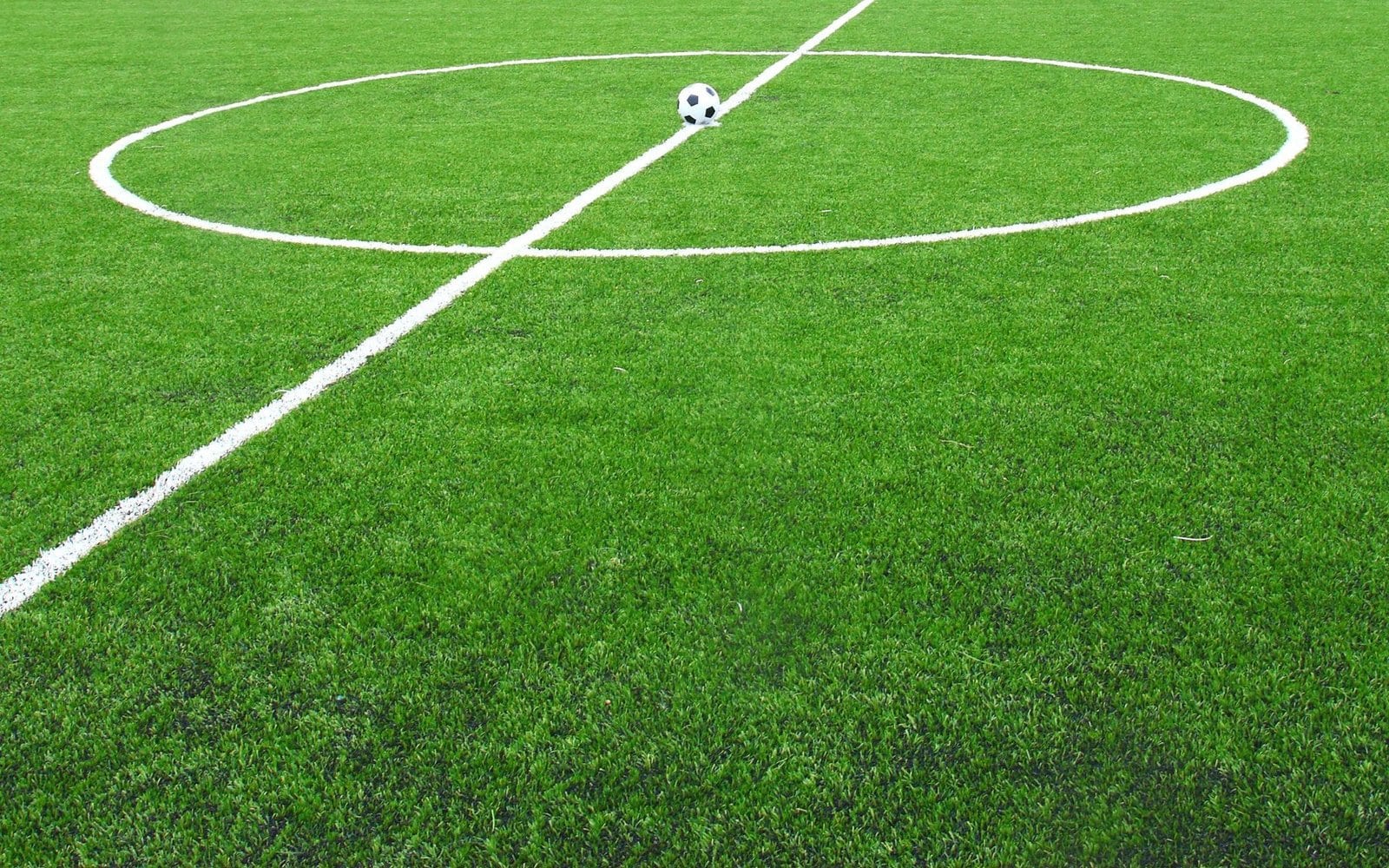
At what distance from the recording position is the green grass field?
1.99m

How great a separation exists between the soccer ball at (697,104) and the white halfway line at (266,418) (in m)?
1.29

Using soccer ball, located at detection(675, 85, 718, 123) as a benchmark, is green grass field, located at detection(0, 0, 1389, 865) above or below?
below

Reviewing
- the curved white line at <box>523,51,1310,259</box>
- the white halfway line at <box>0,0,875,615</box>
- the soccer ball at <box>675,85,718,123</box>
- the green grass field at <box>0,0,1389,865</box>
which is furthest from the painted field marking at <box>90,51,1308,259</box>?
the soccer ball at <box>675,85,718,123</box>

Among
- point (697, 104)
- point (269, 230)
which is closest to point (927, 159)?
point (697, 104)

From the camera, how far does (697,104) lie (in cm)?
722

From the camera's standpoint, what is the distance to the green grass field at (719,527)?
199 cm

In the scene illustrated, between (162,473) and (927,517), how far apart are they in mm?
2086

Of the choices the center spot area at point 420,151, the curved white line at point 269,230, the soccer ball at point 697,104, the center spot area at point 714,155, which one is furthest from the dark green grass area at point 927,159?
the curved white line at point 269,230

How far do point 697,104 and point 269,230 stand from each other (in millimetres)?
3026

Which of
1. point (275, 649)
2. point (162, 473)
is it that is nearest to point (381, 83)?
point (162, 473)

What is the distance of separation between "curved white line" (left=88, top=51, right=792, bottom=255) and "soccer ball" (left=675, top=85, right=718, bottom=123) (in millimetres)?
2745

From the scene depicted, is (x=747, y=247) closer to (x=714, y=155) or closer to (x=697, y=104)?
(x=714, y=155)

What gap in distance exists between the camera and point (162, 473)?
10.2 feet

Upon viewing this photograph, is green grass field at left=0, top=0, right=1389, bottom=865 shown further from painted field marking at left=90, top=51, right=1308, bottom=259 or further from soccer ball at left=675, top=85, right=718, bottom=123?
soccer ball at left=675, top=85, right=718, bottom=123
